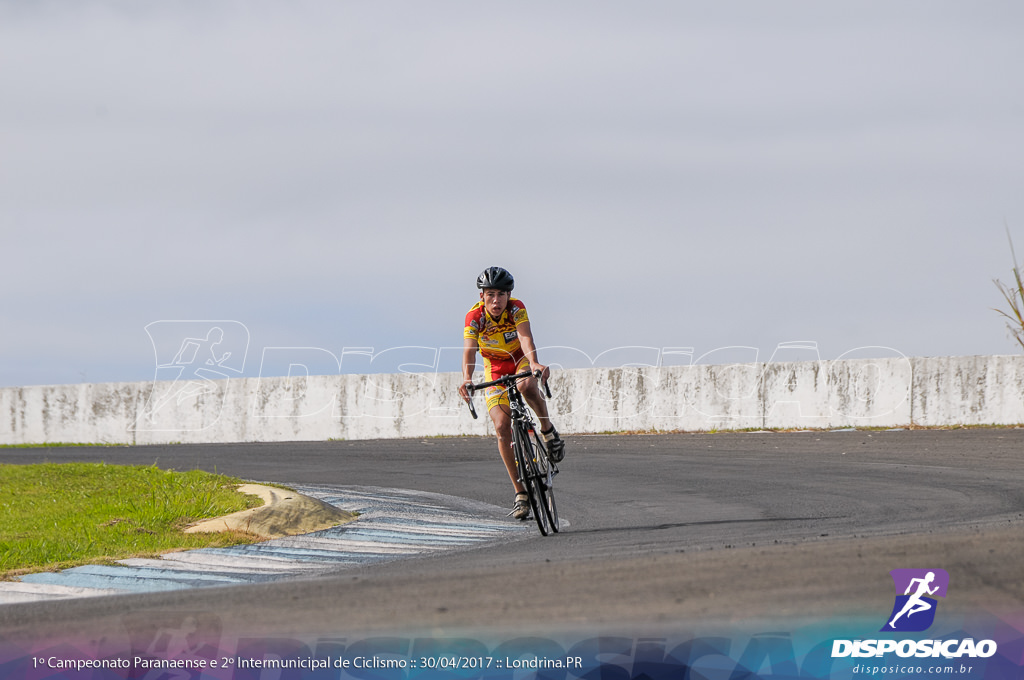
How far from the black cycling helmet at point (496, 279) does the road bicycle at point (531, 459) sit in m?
0.73

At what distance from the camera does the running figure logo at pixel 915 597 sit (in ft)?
12.9

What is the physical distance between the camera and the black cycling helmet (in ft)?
28.6

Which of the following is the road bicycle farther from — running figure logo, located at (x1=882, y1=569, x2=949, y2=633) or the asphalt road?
running figure logo, located at (x1=882, y1=569, x2=949, y2=633)

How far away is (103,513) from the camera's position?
34.8 ft

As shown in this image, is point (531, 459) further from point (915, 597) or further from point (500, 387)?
point (915, 597)

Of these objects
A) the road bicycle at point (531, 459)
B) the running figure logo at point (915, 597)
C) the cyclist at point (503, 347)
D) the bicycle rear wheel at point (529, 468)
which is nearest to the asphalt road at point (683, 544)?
the running figure logo at point (915, 597)

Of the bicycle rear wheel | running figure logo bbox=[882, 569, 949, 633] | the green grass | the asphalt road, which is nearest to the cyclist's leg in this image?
the bicycle rear wheel

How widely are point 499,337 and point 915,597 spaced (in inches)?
201

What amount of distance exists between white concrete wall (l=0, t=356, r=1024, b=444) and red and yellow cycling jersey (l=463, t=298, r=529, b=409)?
507 inches

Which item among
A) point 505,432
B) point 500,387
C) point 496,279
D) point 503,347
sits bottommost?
point 505,432

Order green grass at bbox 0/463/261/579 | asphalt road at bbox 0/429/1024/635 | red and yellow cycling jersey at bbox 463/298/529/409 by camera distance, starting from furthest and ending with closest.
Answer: red and yellow cycling jersey at bbox 463/298/529/409
green grass at bbox 0/463/261/579
asphalt road at bbox 0/429/1024/635

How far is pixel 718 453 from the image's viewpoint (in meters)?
16.1

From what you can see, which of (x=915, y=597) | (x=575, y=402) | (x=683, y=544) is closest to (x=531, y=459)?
(x=683, y=544)

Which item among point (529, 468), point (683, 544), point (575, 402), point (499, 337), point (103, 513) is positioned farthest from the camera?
point (575, 402)
